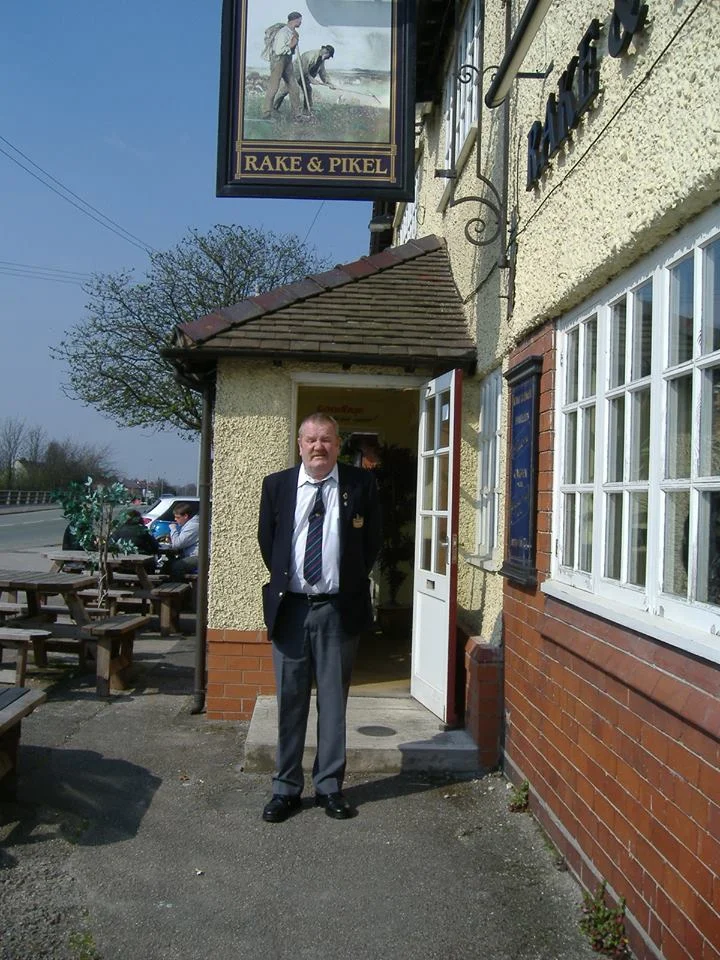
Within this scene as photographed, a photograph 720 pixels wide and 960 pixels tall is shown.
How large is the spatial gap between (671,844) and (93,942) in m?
2.02

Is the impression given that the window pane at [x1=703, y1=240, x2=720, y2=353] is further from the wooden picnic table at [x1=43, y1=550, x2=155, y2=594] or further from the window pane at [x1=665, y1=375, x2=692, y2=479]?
the wooden picnic table at [x1=43, y1=550, x2=155, y2=594]

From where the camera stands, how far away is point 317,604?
4.80 metres

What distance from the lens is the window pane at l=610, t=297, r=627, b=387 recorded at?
153 inches

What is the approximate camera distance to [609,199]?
12.3ft

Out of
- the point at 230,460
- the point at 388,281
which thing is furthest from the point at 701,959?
the point at 388,281

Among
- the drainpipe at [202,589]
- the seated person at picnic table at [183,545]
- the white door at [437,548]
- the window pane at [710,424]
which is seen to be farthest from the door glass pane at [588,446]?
the seated person at picnic table at [183,545]

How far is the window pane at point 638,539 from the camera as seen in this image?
3570 mm

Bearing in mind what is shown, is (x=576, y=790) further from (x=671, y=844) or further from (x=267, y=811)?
(x=267, y=811)

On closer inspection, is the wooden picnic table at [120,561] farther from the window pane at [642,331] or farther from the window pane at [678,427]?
the window pane at [678,427]

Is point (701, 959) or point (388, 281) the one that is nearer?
point (701, 959)

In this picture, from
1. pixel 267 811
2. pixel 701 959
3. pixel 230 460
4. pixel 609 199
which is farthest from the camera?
pixel 230 460

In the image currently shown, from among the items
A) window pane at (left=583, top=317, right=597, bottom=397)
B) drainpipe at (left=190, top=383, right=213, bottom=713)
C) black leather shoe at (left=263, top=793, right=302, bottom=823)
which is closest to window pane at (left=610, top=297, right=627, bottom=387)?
window pane at (left=583, top=317, right=597, bottom=397)

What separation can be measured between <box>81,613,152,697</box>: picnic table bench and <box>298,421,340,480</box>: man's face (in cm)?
329

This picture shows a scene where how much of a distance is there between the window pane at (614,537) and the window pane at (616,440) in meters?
0.08
